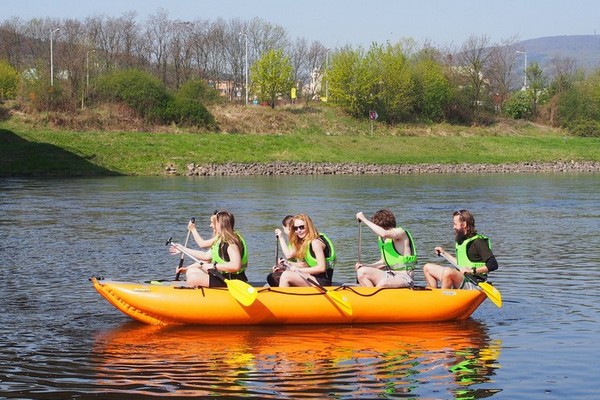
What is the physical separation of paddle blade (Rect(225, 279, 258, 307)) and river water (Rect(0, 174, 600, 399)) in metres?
0.40

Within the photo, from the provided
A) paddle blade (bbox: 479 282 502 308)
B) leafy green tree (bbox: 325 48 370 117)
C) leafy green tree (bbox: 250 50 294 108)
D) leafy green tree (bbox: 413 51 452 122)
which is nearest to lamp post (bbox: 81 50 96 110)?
leafy green tree (bbox: 250 50 294 108)

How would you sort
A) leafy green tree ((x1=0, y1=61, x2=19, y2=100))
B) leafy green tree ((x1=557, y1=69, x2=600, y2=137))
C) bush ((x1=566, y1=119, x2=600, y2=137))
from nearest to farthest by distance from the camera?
leafy green tree ((x1=0, y1=61, x2=19, y2=100)) → bush ((x1=566, y1=119, x2=600, y2=137)) → leafy green tree ((x1=557, y1=69, x2=600, y2=137))

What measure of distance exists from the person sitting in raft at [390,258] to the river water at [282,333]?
678 mm

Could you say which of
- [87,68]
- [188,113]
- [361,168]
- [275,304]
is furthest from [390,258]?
[87,68]

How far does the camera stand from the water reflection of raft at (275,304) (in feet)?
36.9

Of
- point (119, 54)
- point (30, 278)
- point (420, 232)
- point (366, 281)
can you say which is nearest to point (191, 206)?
point (420, 232)

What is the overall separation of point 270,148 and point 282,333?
42673 millimetres

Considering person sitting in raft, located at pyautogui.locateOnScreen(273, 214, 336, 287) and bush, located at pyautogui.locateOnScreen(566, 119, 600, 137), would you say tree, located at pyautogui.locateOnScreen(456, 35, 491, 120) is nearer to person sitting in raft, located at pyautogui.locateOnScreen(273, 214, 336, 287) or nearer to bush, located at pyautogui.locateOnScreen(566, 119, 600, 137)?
bush, located at pyautogui.locateOnScreen(566, 119, 600, 137)

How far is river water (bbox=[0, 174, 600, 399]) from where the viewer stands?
349 inches

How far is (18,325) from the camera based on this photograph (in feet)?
37.6

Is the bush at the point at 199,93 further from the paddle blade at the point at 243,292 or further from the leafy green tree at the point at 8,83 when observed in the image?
the paddle blade at the point at 243,292

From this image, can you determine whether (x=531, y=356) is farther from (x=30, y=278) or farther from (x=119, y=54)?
(x=119, y=54)

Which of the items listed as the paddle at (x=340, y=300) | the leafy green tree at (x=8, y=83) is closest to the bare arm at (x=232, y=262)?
the paddle at (x=340, y=300)

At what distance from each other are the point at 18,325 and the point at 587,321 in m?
6.52
